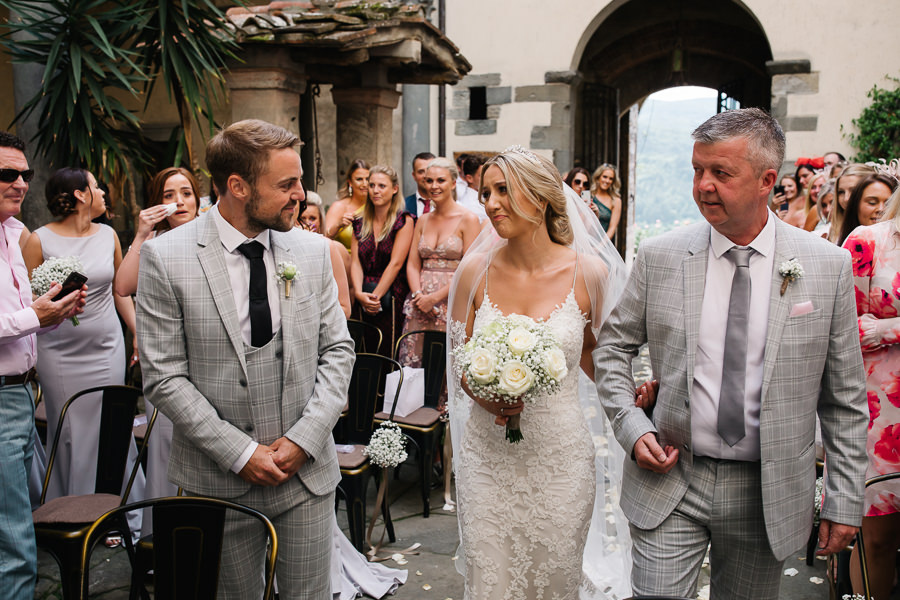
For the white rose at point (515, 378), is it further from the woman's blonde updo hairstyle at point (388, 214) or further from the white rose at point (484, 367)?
the woman's blonde updo hairstyle at point (388, 214)

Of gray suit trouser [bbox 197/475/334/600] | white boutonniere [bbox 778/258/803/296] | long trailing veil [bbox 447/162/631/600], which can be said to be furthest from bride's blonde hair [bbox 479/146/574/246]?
gray suit trouser [bbox 197/475/334/600]

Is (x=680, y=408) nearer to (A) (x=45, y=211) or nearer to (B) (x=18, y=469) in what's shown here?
(B) (x=18, y=469)

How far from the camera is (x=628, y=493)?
8.21 feet

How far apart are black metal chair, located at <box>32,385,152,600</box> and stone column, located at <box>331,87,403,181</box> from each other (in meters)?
5.63

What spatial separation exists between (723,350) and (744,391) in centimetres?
14

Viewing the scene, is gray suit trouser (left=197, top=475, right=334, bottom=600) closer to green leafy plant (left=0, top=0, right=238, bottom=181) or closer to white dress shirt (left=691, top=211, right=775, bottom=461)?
white dress shirt (left=691, top=211, right=775, bottom=461)

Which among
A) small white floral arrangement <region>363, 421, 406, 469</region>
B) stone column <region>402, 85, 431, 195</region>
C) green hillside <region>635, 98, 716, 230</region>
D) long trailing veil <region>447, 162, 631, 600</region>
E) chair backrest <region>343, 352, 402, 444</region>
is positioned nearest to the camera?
long trailing veil <region>447, 162, 631, 600</region>

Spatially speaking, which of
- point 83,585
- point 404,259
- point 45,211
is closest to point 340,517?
point 404,259

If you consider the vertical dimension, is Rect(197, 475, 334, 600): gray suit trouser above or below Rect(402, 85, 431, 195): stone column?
below

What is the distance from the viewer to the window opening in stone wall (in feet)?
48.1

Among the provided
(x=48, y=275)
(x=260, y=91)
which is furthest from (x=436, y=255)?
(x=48, y=275)

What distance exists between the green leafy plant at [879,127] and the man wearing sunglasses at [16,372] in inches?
485

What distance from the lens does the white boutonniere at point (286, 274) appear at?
2580mm

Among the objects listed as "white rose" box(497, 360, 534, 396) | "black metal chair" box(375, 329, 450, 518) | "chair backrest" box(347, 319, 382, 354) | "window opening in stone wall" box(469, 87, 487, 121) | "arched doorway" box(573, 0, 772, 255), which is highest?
"arched doorway" box(573, 0, 772, 255)
